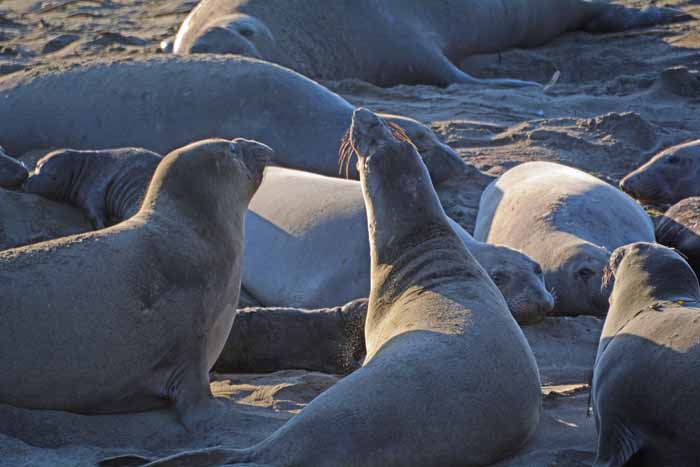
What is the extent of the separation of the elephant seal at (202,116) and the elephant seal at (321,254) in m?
0.90

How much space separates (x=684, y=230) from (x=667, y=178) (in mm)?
951

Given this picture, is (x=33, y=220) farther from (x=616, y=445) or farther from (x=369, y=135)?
(x=616, y=445)

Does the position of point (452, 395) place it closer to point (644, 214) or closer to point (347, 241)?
point (347, 241)

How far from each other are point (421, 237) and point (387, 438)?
3.53 ft

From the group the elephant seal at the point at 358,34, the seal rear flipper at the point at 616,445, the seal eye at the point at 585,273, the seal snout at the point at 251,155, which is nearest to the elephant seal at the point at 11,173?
the seal snout at the point at 251,155

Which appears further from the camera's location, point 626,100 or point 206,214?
point 626,100

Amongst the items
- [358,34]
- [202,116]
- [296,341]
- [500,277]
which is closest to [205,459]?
[296,341]

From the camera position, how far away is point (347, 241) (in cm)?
531

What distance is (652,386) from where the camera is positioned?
10.4 ft

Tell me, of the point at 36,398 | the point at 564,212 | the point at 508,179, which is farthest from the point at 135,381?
the point at 508,179

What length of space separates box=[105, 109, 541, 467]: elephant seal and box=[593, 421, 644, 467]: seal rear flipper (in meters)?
0.23

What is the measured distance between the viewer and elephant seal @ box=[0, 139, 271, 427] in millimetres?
3715

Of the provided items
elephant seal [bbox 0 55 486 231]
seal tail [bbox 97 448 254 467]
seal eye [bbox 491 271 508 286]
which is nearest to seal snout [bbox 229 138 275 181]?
seal eye [bbox 491 271 508 286]

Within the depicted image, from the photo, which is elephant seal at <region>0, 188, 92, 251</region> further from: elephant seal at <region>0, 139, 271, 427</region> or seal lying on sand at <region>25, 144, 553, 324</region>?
elephant seal at <region>0, 139, 271, 427</region>
